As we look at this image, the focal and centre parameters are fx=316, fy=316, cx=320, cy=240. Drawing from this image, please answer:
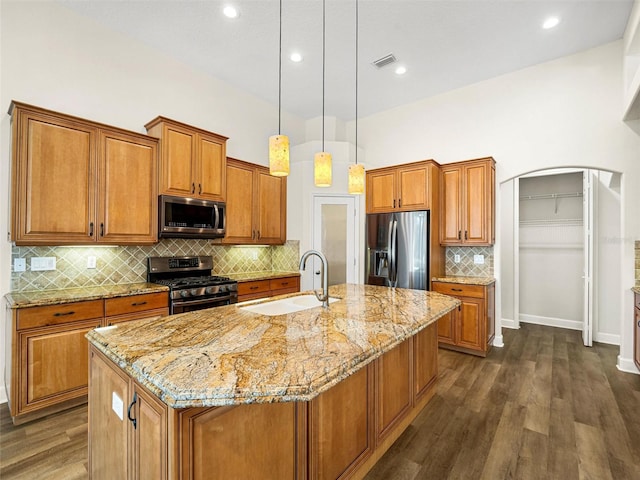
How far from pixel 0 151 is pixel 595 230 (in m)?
6.58

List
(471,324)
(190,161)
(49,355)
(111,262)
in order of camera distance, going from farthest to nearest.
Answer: (471,324), (190,161), (111,262), (49,355)

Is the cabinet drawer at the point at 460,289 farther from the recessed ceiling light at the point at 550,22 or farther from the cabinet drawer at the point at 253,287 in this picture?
the recessed ceiling light at the point at 550,22

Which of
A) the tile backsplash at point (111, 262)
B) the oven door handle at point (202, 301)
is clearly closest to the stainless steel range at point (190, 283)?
the oven door handle at point (202, 301)

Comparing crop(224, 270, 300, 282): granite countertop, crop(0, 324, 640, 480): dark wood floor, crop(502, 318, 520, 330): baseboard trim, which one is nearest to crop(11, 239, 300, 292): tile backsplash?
crop(224, 270, 300, 282): granite countertop

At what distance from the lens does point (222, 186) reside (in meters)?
3.85

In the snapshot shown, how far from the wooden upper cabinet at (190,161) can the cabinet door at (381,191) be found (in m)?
2.07

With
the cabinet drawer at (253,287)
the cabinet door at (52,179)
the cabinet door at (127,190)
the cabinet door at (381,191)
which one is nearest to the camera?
the cabinet door at (52,179)

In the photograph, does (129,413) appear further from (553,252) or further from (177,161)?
(553,252)

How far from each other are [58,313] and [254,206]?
2464 mm

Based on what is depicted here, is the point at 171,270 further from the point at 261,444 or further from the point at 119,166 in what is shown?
the point at 261,444

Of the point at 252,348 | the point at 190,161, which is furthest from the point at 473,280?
the point at 190,161

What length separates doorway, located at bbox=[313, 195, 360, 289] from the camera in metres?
4.93

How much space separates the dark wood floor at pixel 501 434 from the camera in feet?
6.31

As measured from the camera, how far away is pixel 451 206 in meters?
4.29
